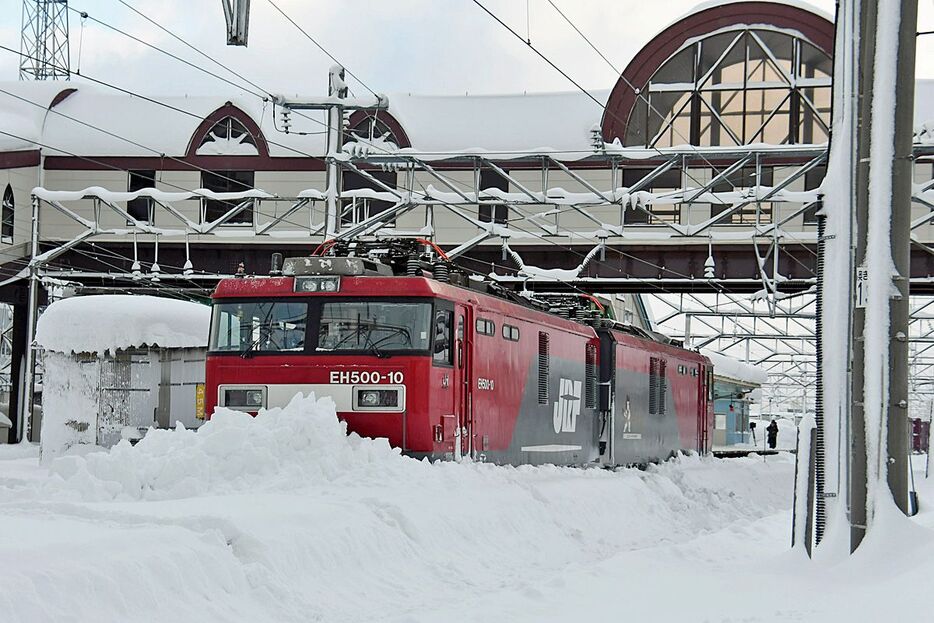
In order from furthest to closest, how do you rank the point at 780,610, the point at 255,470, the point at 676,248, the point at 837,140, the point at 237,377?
the point at 676,248 < the point at 237,377 < the point at 255,470 < the point at 837,140 < the point at 780,610

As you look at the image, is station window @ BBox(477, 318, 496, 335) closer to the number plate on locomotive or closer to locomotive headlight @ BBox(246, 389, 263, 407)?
the number plate on locomotive

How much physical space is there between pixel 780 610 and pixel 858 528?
174cm

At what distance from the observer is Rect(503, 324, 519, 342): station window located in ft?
55.8

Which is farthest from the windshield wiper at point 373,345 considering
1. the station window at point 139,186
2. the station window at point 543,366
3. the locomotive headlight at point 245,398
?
the station window at point 139,186

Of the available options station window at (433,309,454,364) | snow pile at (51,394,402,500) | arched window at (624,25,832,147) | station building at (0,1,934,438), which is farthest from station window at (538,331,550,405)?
arched window at (624,25,832,147)

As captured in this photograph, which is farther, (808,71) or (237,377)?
(808,71)

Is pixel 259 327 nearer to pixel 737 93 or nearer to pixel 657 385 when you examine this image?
pixel 657 385

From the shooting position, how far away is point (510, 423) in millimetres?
17203

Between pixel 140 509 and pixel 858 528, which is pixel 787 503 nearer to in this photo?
pixel 858 528

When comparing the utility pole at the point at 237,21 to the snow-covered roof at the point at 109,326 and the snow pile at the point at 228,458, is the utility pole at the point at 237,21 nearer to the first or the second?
the snow pile at the point at 228,458

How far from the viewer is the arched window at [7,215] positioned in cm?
3684

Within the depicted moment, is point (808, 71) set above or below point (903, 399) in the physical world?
above

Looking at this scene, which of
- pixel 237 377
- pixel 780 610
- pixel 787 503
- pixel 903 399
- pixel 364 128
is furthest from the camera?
pixel 364 128

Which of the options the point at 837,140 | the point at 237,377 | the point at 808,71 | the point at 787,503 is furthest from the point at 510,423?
the point at 808,71
